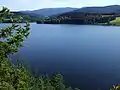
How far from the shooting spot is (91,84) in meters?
58.8

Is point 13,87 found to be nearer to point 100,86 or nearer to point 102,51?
point 100,86

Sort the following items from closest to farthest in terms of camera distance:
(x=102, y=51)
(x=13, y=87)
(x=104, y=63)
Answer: (x=13, y=87) < (x=104, y=63) < (x=102, y=51)

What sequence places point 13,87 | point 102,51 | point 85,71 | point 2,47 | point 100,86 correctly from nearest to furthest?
point 2,47 → point 13,87 → point 100,86 → point 85,71 → point 102,51

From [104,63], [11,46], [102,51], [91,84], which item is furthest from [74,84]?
[11,46]

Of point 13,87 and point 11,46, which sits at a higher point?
point 11,46

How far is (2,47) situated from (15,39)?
1.92 ft

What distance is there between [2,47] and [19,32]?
89 centimetres

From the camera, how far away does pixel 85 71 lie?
68938mm

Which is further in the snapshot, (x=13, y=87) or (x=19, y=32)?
(x=13, y=87)

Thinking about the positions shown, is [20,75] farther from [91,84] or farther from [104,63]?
[104,63]

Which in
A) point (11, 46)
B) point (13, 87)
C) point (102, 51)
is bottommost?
point (102, 51)

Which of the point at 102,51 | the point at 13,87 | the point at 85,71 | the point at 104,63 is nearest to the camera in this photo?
the point at 13,87

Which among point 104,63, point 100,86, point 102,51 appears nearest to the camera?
point 100,86

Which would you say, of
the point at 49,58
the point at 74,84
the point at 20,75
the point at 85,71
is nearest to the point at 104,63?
the point at 85,71
